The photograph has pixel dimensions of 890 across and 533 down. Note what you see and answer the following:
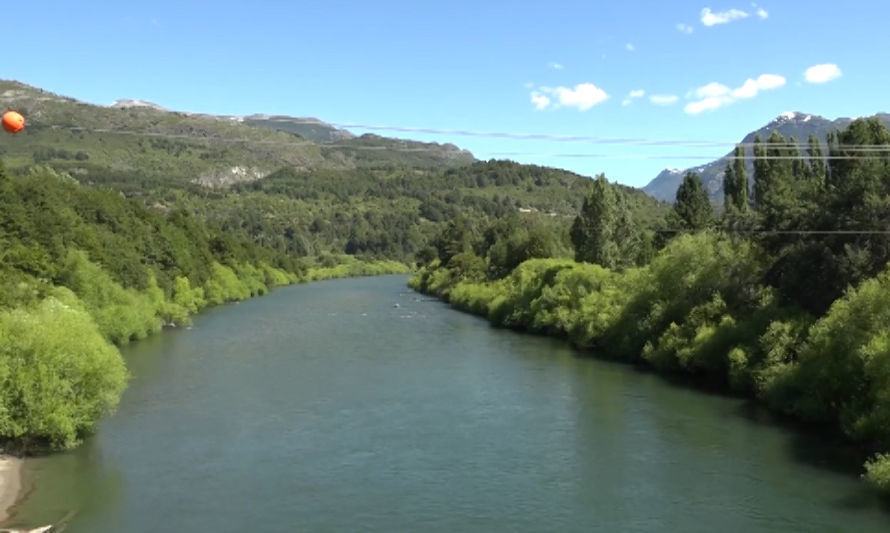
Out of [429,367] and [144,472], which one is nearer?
[144,472]

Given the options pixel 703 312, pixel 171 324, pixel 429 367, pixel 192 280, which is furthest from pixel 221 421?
pixel 192 280

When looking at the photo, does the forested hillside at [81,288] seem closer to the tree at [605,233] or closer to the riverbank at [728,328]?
the riverbank at [728,328]

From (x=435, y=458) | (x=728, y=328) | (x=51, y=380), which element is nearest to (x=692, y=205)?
(x=728, y=328)

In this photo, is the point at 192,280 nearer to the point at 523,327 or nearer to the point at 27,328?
the point at 523,327

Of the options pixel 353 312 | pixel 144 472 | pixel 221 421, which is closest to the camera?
pixel 144 472

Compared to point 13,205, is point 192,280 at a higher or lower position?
lower

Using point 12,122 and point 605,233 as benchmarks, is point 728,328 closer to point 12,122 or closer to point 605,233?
point 605,233
